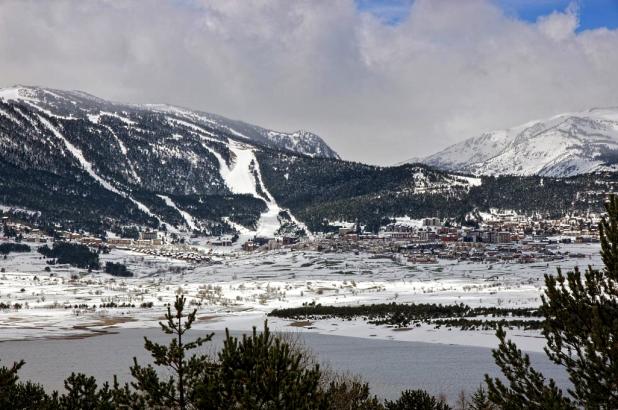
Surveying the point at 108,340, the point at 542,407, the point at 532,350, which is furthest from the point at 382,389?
the point at 108,340

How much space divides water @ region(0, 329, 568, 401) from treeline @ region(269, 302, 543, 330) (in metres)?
11.3

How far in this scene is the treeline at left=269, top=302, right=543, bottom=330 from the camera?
70.1 meters

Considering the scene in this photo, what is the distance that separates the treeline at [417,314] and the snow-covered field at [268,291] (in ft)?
11.7

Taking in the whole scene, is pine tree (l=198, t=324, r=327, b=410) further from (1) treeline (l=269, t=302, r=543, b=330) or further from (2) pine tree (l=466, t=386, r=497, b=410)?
(1) treeline (l=269, t=302, r=543, b=330)

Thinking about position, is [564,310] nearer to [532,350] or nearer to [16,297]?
[532,350]

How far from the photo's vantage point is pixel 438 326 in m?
69.1

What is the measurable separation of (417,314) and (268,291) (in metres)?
48.9

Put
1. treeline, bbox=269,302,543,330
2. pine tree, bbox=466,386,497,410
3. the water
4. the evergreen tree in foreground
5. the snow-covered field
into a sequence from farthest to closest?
the snow-covered field
treeline, bbox=269,302,543,330
the water
pine tree, bbox=466,386,497,410
the evergreen tree in foreground

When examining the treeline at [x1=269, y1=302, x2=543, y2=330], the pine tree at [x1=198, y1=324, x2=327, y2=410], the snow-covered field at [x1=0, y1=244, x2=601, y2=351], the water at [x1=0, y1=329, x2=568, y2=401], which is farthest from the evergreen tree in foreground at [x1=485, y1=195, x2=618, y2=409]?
the treeline at [x1=269, y1=302, x2=543, y2=330]

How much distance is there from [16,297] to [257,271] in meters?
74.0

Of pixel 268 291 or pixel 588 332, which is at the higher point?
pixel 268 291

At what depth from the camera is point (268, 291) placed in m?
127

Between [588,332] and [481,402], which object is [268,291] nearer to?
[481,402]

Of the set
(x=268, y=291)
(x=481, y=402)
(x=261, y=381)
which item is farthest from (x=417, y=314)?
(x=261, y=381)
